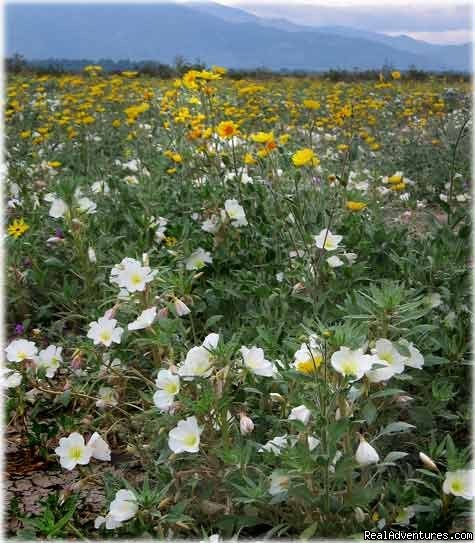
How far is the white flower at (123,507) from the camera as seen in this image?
1.70 m

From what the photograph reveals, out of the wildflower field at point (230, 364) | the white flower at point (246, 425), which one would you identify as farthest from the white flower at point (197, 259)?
the white flower at point (246, 425)

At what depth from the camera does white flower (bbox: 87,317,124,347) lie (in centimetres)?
226

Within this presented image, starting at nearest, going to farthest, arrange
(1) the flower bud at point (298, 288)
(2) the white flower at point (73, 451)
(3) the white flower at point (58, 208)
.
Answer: (2) the white flower at point (73, 451)
(1) the flower bud at point (298, 288)
(3) the white flower at point (58, 208)

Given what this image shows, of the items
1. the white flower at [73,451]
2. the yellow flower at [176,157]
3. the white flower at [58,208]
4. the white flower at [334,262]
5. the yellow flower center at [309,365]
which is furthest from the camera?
the yellow flower at [176,157]

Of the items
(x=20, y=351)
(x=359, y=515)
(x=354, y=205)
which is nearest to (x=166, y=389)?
(x=359, y=515)

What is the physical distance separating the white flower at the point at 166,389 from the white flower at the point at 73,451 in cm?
30

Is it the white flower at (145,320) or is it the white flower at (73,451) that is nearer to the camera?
the white flower at (73,451)

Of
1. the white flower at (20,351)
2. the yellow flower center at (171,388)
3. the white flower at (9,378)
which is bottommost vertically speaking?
the white flower at (9,378)

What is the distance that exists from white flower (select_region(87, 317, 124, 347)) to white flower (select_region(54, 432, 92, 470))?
36 centimetres

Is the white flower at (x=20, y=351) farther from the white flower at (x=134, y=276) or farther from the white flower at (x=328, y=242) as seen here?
the white flower at (x=328, y=242)

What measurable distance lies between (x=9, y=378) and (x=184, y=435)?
85 cm

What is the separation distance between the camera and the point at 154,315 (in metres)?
2.16

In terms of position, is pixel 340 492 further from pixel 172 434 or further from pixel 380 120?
pixel 380 120

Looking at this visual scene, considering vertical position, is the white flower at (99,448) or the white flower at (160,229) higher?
the white flower at (160,229)
